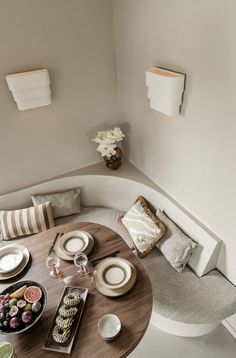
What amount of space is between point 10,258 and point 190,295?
1230 mm

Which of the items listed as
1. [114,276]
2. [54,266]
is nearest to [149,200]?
[114,276]

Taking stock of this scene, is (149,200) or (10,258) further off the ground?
(10,258)

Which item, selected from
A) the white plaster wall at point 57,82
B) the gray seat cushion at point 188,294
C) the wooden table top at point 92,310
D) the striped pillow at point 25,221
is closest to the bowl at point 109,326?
the wooden table top at point 92,310

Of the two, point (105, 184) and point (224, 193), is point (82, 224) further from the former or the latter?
point (224, 193)

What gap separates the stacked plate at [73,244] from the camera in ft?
5.77

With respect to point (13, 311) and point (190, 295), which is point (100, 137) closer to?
point (190, 295)

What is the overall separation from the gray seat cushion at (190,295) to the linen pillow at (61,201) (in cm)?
88

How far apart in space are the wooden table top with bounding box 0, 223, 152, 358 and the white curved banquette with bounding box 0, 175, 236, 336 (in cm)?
43

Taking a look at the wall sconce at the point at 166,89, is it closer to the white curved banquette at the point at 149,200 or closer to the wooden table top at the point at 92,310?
the white curved banquette at the point at 149,200

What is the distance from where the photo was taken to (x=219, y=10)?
1.41 meters

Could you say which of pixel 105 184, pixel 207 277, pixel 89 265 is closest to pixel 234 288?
pixel 207 277

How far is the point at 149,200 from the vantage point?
8.04ft

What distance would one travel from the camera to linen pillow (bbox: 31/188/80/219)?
253cm

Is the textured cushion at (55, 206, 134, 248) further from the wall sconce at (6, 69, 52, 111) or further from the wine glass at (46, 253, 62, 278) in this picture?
the wall sconce at (6, 69, 52, 111)
